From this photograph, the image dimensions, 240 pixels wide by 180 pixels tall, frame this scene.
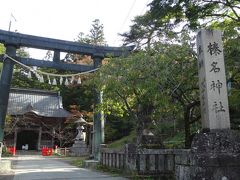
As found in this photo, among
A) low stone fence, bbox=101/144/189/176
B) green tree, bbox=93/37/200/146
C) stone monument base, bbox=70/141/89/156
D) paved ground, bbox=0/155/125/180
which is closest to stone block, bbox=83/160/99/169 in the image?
paved ground, bbox=0/155/125/180

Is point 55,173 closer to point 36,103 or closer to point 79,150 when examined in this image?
point 79,150

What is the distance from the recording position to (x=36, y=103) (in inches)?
1403

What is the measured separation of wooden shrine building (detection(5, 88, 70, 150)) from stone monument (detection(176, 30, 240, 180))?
25.1m

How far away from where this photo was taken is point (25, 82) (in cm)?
4244

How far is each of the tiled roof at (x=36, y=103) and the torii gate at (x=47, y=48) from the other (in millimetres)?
17228

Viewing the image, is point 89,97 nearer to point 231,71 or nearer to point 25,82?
point 25,82

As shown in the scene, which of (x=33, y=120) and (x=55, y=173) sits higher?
(x=33, y=120)

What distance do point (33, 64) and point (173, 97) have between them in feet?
28.3

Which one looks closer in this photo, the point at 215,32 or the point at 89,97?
the point at 215,32

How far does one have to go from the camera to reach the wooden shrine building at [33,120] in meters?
30.8

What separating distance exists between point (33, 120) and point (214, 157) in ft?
94.2

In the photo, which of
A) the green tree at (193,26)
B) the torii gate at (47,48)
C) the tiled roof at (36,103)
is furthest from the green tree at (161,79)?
the tiled roof at (36,103)

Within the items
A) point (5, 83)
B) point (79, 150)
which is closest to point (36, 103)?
point (79, 150)

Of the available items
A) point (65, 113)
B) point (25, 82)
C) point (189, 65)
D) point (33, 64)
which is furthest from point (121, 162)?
point (25, 82)
